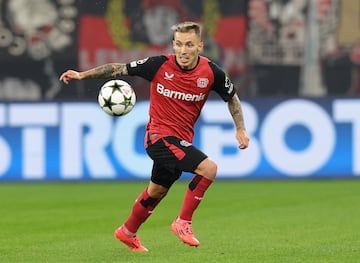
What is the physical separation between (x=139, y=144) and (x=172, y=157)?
28.9 ft

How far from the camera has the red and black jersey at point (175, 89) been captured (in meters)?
9.41

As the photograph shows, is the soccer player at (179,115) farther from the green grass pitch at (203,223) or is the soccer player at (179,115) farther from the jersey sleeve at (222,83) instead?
the green grass pitch at (203,223)

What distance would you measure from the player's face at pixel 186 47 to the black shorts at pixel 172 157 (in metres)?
0.65

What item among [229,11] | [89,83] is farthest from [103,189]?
[229,11]

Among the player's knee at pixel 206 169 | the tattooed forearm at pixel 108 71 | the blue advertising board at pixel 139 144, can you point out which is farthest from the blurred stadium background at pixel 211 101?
the player's knee at pixel 206 169

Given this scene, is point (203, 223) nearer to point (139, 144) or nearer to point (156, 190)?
point (156, 190)

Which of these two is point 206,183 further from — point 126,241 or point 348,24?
point 348,24

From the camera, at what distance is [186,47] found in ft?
30.1

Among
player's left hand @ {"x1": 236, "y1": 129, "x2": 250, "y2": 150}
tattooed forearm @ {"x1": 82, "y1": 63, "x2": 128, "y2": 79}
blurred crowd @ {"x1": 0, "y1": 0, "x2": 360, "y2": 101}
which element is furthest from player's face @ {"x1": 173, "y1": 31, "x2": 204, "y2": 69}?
blurred crowd @ {"x1": 0, "y1": 0, "x2": 360, "y2": 101}

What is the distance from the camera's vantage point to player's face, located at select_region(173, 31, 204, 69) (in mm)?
9125

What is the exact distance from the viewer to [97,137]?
1808 cm

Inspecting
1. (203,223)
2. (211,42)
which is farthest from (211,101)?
(203,223)

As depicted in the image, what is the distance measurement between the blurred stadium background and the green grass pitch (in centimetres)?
38

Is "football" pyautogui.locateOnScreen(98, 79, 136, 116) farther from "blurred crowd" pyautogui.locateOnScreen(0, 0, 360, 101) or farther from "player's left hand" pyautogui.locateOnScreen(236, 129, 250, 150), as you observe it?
"blurred crowd" pyautogui.locateOnScreen(0, 0, 360, 101)
